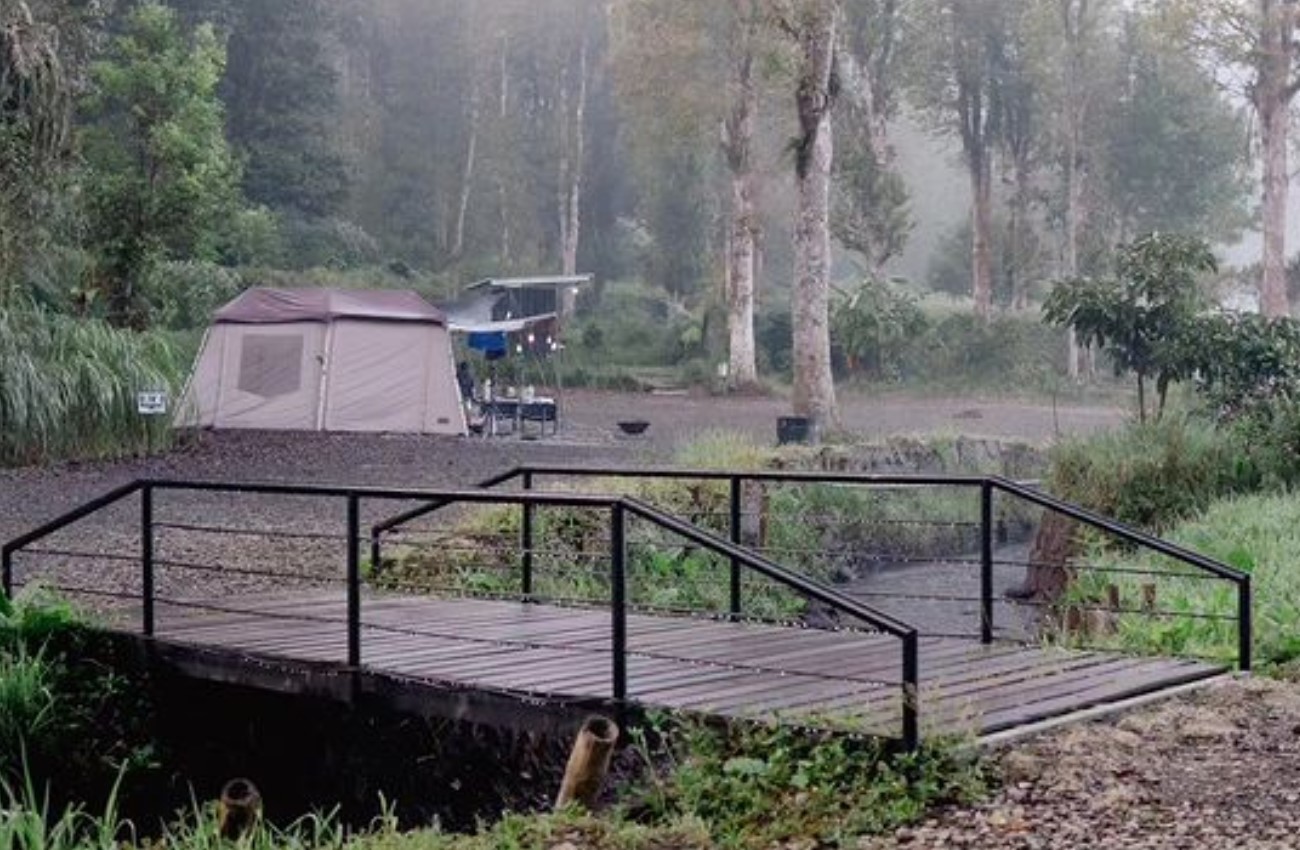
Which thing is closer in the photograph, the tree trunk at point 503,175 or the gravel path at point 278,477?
the gravel path at point 278,477

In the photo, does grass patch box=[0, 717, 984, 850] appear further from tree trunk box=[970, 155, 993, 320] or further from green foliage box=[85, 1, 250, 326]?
tree trunk box=[970, 155, 993, 320]

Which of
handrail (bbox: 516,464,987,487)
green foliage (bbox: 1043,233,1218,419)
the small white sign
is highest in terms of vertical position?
green foliage (bbox: 1043,233,1218,419)

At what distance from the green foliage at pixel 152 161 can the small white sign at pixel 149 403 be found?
172 inches

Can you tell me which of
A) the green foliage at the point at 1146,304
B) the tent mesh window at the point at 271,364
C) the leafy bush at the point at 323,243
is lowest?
the tent mesh window at the point at 271,364

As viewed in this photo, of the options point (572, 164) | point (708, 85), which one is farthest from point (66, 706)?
point (572, 164)

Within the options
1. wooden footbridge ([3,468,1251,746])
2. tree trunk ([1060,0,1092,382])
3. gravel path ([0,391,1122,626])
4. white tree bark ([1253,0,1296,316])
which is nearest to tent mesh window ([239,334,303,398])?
gravel path ([0,391,1122,626])

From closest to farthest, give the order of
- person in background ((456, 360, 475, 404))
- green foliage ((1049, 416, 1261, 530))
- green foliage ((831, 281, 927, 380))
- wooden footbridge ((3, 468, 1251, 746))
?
wooden footbridge ((3, 468, 1251, 746))
green foliage ((1049, 416, 1261, 530))
person in background ((456, 360, 475, 404))
green foliage ((831, 281, 927, 380))

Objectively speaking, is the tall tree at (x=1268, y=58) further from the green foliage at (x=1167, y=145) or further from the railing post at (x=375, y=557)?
the railing post at (x=375, y=557)

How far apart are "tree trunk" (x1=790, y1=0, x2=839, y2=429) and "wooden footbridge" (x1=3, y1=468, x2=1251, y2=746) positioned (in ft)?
36.4

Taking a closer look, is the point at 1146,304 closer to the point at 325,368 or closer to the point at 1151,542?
the point at 325,368

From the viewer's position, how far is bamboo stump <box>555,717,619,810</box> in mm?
4895

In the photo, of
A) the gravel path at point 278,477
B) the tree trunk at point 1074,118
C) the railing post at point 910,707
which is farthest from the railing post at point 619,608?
the tree trunk at point 1074,118

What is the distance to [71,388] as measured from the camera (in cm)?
1627

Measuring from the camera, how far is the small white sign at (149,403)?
16844 millimetres
